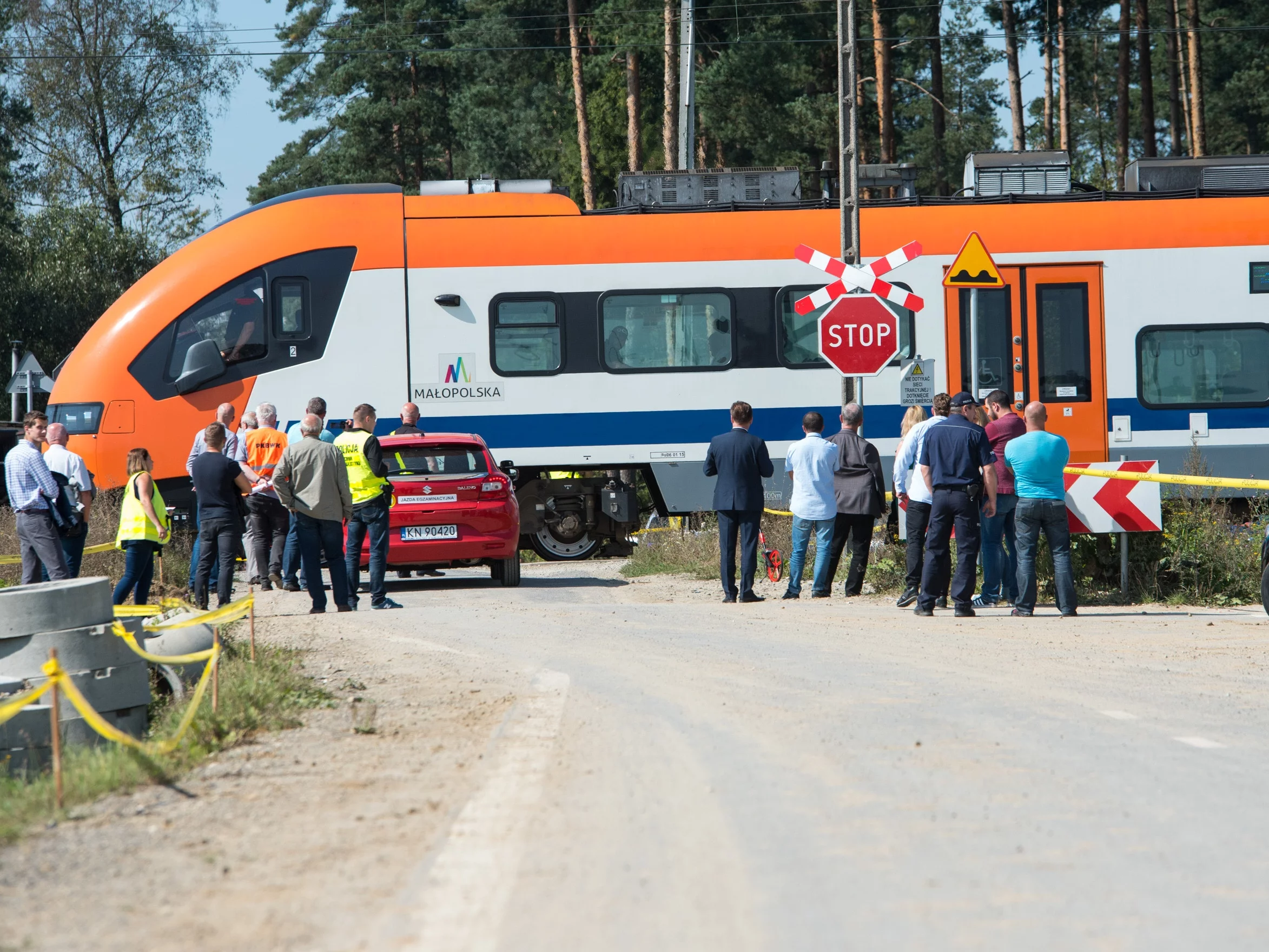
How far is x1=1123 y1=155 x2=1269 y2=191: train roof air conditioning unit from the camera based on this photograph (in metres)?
17.2

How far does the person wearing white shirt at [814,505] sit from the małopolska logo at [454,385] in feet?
13.2

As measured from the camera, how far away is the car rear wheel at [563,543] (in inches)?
693

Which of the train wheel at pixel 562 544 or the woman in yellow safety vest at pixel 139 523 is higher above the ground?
the woman in yellow safety vest at pixel 139 523

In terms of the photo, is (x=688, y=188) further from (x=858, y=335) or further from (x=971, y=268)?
(x=971, y=268)

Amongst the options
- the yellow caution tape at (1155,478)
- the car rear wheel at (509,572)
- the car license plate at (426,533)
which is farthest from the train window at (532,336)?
the yellow caution tape at (1155,478)

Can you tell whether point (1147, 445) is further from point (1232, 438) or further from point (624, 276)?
point (624, 276)

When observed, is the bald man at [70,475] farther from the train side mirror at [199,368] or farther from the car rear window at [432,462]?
the train side mirror at [199,368]

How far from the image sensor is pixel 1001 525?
1246 centimetres

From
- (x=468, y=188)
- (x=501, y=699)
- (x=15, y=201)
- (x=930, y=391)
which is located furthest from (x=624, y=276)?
(x=15, y=201)

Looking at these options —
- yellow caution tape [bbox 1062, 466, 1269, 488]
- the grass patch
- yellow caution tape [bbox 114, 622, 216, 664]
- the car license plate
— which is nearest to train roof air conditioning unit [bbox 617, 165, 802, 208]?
the car license plate

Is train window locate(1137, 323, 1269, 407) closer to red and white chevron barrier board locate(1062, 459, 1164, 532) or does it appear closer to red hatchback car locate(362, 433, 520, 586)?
red and white chevron barrier board locate(1062, 459, 1164, 532)

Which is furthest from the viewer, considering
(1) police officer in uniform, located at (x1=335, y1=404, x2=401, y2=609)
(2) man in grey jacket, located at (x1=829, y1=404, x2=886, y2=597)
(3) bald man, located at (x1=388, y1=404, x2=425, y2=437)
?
(3) bald man, located at (x1=388, y1=404, x2=425, y2=437)

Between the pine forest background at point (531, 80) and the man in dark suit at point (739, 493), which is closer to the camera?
the man in dark suit at point (739, 493)

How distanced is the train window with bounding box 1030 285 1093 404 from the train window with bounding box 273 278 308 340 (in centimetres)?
739
